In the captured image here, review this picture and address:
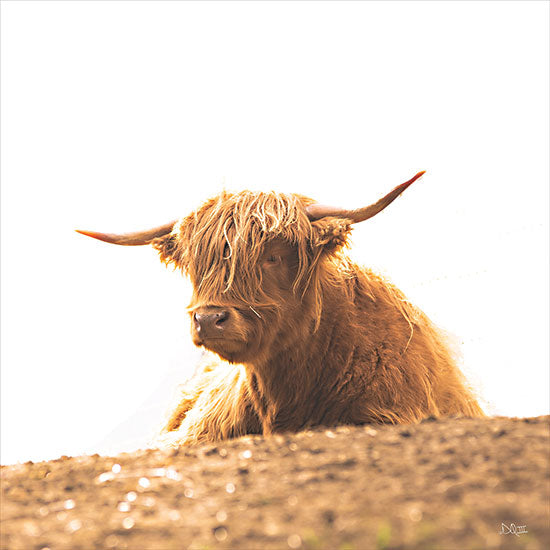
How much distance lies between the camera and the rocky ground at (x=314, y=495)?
1533 mm

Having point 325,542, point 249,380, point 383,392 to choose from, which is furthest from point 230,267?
point 325,542

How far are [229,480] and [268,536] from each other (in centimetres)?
45

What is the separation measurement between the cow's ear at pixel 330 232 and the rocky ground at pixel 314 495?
1.58 meters

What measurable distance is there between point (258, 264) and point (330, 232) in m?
0.45

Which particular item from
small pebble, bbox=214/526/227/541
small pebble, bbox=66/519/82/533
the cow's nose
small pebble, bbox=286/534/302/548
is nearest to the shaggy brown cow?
the cow's nose

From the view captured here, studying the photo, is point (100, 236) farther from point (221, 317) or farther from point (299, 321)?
point (299, 321)

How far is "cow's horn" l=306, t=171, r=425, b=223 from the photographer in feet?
11.9

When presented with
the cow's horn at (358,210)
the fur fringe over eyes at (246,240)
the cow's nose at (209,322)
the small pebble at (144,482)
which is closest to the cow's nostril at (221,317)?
the cow's nose at (209,322)

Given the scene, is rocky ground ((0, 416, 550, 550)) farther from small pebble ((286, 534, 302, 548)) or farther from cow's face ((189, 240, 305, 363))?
cow's face ((189, 240, 305, 363))

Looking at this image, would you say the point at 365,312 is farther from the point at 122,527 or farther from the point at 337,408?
the point at 122,527
